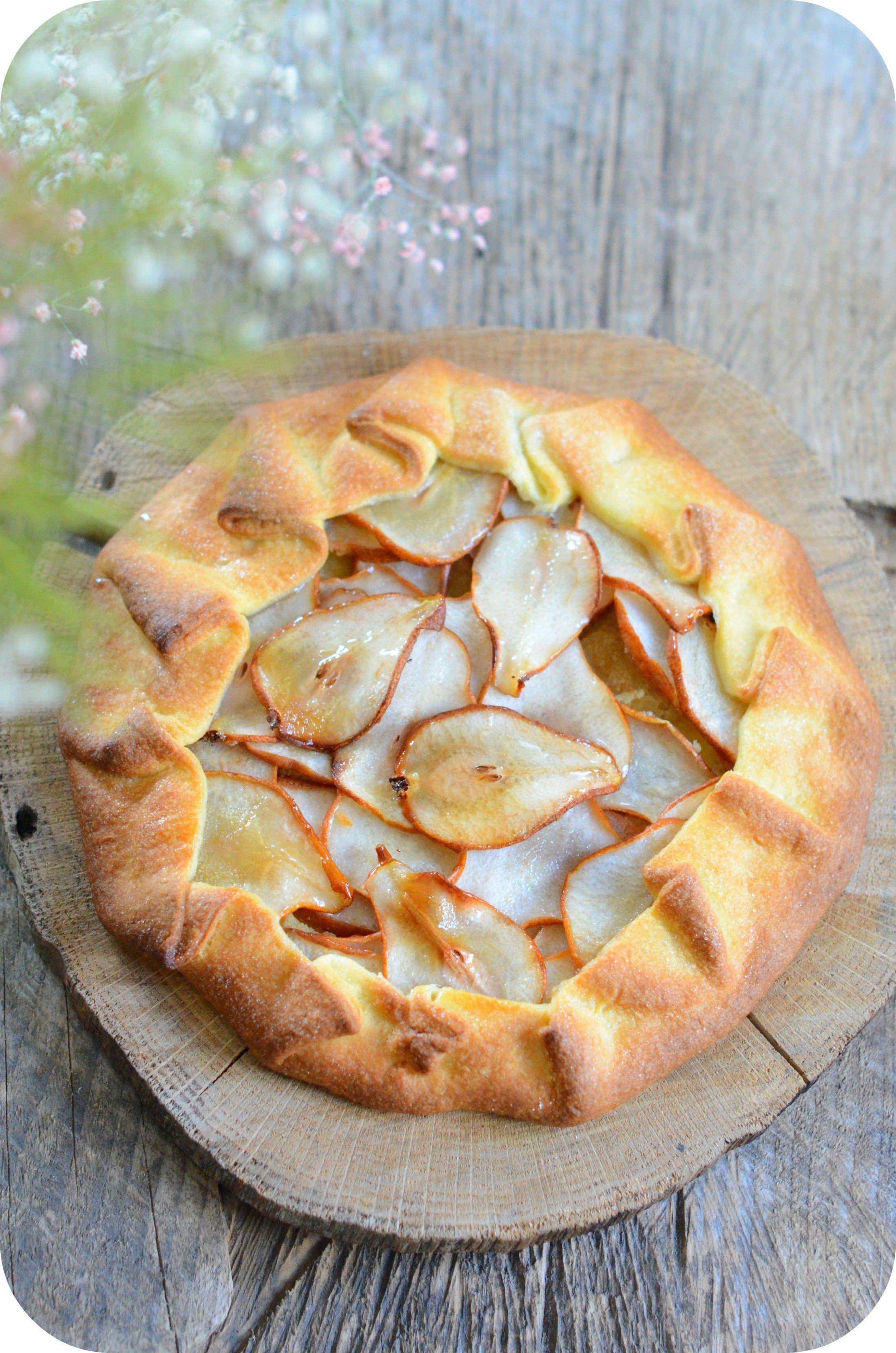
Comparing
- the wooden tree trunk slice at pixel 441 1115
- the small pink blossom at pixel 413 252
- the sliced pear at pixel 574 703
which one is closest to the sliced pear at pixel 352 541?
the sliced pear at pixel 574 703

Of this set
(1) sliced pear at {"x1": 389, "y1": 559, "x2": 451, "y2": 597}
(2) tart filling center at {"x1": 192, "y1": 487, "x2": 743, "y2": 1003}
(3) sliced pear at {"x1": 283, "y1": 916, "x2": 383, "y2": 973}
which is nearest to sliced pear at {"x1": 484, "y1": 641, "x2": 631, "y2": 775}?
(2) tart filling center at {"x1": 192, "y1": 487, "x2": 743, "y2": 1003}

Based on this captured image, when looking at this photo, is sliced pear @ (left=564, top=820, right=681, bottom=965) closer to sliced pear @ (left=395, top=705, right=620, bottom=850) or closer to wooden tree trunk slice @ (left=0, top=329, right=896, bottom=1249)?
sliced pear @ (left=395, top=705, right=620, bottom=850)

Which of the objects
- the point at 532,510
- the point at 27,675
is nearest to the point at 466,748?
the point at 532,510

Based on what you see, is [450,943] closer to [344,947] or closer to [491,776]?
[344,947]

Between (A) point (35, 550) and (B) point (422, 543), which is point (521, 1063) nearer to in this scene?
(B) point (422, 543)

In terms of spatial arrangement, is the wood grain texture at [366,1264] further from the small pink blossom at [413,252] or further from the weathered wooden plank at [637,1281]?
the small pink blossom at [413,252]

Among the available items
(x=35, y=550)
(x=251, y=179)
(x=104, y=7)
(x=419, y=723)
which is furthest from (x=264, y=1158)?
(x=104, y=7)
